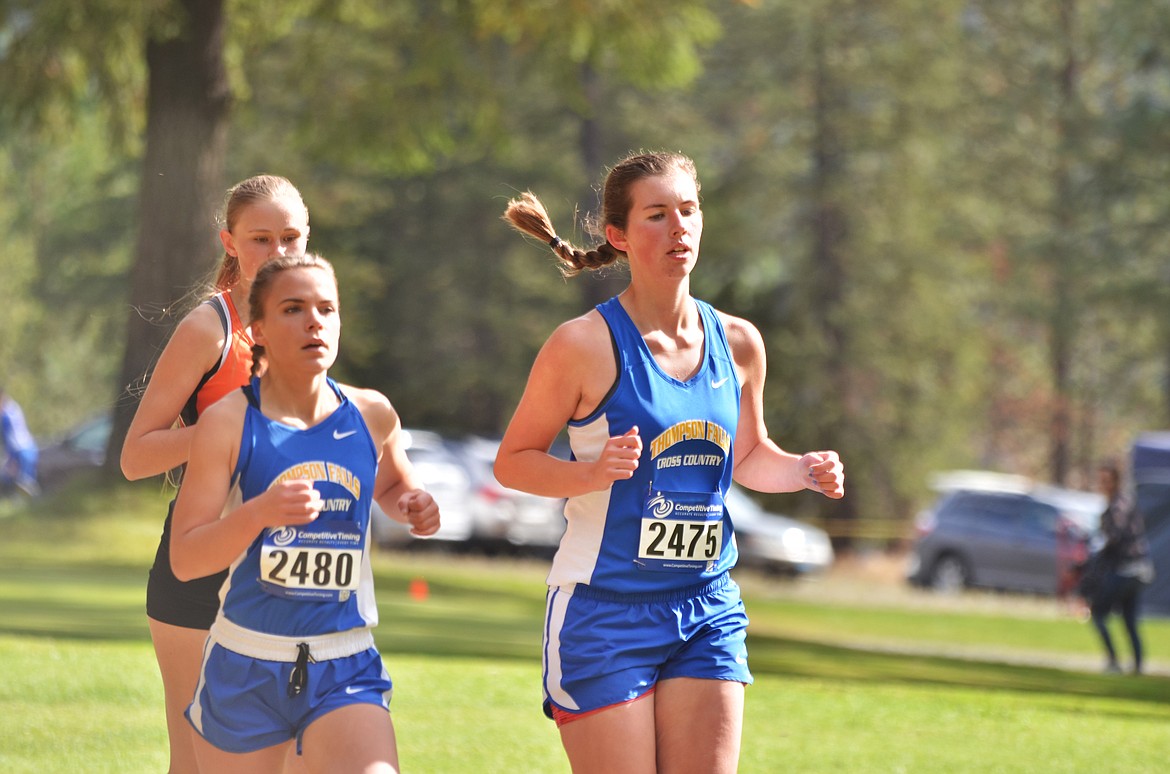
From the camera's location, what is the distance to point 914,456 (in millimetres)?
42688

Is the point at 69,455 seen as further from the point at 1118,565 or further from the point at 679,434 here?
the point at 679,434

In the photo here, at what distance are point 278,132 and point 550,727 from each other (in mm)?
32196

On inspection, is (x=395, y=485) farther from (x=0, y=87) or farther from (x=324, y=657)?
(x=0, y=87)

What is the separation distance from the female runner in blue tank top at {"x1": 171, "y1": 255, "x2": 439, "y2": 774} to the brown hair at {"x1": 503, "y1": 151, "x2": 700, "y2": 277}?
828 mm

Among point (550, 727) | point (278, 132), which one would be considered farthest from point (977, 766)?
point (278, 132)

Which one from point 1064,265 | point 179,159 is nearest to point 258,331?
point 179,159

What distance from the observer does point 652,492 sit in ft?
→ 14.0

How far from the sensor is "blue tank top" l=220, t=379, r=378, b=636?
399cm

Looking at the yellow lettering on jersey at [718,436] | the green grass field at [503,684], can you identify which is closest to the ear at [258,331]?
the yellow lettering on jersey at [718,436]

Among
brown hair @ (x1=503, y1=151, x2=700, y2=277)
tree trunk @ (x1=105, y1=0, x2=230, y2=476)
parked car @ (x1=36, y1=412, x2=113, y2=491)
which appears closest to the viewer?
brown hair @ (x1=503, y1=151, x2=700, y2=277)

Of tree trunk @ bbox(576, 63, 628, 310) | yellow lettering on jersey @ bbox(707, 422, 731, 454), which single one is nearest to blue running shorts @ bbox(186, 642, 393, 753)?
yellow lettering on jersey @ bbox(707, 422, 731, 454)

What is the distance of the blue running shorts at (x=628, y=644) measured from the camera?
4.22 meters

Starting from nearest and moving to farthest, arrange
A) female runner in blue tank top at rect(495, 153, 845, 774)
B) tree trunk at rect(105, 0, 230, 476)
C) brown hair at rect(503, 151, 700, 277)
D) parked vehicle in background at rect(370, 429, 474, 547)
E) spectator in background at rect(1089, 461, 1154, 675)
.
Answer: female runner in blue tank top at rect(495, 153, 845, 774) → brown hair at rect(503, 151, 700, 277) → spectator in background at rect(1089, 461, 1154, 675) → tree trunk at rect(105, 0, 230, 476) → parked vehicle in background at rect(370, 429, 474, 547)

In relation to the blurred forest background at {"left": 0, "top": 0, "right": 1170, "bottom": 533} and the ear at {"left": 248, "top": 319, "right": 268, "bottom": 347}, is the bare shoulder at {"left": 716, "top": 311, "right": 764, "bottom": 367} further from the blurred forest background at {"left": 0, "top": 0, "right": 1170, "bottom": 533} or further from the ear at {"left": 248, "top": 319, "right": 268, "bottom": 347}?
the blurred forest background at {"left": 0, "top": 0, "right": 1170, "bottom": 533}
